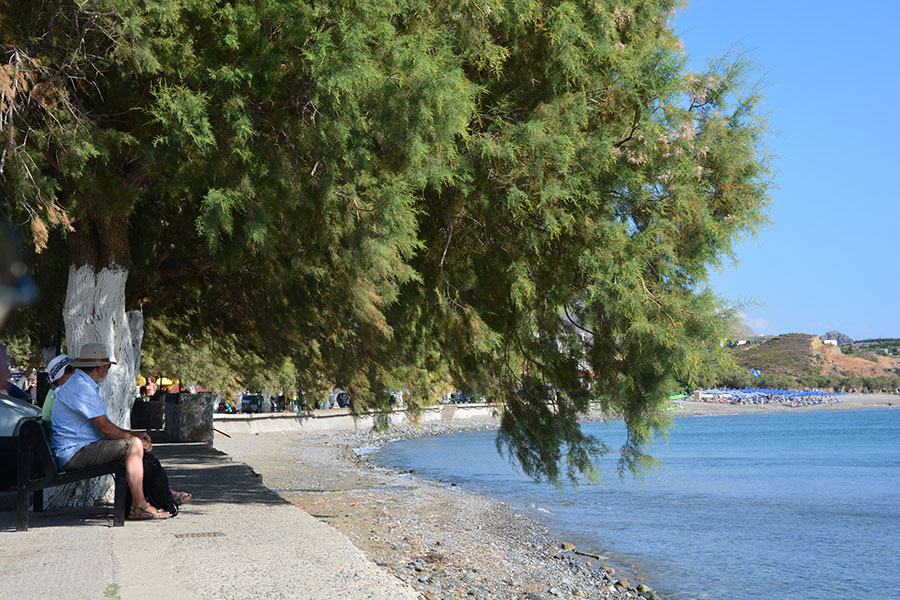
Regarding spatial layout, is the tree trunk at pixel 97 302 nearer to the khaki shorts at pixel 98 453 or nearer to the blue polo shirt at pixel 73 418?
the blue polo shirt at pixel 73 418

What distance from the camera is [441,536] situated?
1617 centimetres

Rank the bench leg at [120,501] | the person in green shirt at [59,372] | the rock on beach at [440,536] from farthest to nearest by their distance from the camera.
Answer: the rock on beach at [440,536] < the person in green shirt at [59,372] < the bench leg at [120,501]

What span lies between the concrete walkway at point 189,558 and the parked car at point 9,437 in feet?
4.24

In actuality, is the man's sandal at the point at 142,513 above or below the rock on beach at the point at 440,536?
above

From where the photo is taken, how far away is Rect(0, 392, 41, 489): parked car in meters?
10.7

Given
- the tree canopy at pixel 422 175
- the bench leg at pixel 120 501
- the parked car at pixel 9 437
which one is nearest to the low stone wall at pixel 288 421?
the tree canopy at pixel 422 175

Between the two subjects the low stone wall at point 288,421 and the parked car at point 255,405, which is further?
the parked car at point 255,405

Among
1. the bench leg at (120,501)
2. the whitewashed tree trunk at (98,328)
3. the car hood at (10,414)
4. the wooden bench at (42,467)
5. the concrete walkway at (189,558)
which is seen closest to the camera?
the concrete walkway at (189,558)

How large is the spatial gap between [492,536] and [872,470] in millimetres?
34261

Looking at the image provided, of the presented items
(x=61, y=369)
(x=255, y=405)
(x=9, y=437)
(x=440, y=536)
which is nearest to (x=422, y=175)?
(x=61, y=369)

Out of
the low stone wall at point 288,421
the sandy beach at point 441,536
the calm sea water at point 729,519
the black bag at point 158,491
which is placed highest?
the black bag at point 158,491

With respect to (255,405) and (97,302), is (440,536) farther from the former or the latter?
(255,405)

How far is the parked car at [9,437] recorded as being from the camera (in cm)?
1066

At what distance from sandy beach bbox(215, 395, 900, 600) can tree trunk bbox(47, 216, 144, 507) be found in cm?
353
